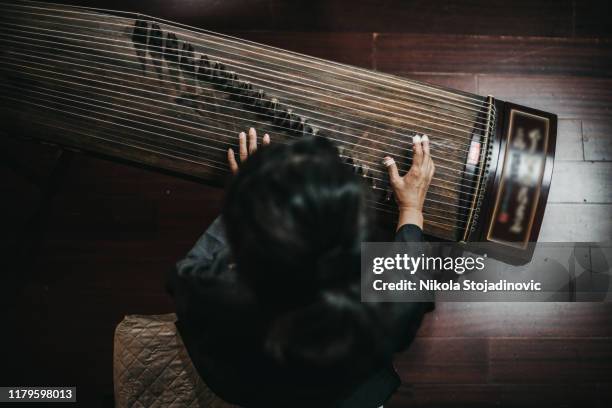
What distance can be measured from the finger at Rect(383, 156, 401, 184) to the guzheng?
3 cm

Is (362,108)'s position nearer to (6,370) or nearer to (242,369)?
(242,369)

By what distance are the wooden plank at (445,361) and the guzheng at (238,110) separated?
23.7 inches

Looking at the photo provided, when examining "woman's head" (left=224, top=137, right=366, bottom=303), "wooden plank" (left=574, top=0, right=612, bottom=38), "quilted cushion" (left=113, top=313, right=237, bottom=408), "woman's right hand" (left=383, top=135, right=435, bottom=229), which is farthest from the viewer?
"wooden plank" (left=574, top=0, right=612, bottom=38)

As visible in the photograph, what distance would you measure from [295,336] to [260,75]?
780mm

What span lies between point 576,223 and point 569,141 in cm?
32

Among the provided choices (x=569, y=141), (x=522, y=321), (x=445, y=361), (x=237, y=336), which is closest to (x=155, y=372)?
(x=237, y=336)

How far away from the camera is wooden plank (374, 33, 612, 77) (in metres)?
1.69

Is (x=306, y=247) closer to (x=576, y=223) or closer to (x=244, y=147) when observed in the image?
(x=244, y=147)

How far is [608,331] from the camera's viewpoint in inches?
64.1

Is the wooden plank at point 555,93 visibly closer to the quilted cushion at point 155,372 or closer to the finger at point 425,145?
the finger at point 425,145

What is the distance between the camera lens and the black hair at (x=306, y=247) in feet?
2.03

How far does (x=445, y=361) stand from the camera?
163 centimetres

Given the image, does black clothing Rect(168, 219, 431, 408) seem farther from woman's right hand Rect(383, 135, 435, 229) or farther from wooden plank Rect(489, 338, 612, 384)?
wooden plank Rect(489, 338, 612, 384)

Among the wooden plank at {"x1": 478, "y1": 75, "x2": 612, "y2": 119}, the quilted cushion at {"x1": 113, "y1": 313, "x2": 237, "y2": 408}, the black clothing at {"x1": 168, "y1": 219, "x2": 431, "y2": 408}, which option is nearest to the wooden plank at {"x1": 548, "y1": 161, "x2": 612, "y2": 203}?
the wooden plank at {"x1": 478, "y1": 75, "x2": 612, "y2": 119}
